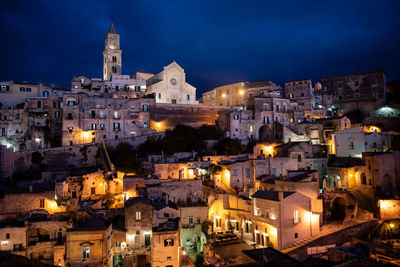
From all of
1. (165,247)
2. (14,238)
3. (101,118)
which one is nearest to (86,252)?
(165,247)

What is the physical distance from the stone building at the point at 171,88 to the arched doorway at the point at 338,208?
3237 cm

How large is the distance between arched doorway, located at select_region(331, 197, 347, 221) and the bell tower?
4837 centimetres

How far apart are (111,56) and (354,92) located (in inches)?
1867

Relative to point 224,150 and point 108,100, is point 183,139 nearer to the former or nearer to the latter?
point 224,150

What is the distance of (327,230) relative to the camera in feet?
83.5

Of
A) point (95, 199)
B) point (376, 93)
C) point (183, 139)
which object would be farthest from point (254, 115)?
point (95, 199)

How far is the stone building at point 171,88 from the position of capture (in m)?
53.3

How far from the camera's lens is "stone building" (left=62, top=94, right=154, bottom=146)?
1679 inches

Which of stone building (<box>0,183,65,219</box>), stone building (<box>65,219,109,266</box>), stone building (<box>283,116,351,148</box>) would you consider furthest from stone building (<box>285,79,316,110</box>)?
stone building (<box>0,183,65,219</box>)

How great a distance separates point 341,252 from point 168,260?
1207 cm

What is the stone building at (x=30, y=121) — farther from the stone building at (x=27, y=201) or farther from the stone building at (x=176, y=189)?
the stone building at (x=176, y=189)

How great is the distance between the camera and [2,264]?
8484 mm

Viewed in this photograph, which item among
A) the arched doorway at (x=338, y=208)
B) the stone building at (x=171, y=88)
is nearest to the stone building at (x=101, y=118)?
the stone building at (x=171, y=88)

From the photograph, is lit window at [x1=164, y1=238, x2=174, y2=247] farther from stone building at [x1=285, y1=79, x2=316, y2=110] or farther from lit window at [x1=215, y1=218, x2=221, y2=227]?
stone building at [x1=285, y1=79, x2=316, y2=110]
